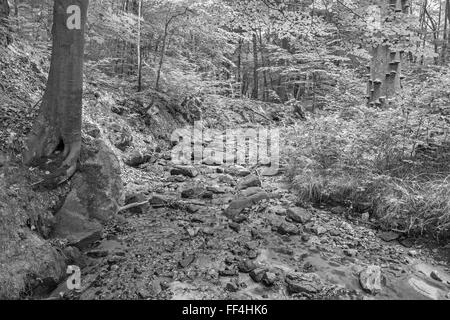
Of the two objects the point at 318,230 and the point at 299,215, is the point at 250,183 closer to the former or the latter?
the point at 299,215

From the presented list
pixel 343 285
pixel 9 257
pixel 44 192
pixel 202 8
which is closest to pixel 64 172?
pixel 44 192

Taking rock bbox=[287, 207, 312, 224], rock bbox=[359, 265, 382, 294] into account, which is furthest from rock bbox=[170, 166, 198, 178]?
rock bbox=[359, 265, 382, 294]

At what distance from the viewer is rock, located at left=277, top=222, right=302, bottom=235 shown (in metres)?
4.93

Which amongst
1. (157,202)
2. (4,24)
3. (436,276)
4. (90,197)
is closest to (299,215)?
(436,276)

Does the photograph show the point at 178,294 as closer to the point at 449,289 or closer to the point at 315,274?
the point at 315,274

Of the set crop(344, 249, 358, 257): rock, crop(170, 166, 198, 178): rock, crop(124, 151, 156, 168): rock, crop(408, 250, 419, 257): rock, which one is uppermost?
crop(124, 151, 156, 168): rock

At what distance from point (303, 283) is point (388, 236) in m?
1.88

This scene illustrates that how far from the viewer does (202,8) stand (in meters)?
9.52

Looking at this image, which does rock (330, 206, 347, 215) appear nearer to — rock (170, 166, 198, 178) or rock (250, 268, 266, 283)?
rock (250, 268, 266, 283)

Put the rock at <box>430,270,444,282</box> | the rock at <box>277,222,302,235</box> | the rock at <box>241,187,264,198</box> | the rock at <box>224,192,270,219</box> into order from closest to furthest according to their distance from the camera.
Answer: the rock at <box>430,270,444,282</box> → the rock at <box>277,222,302,235</box> → the rock at <box>224,192,270,219</box> → the rock at <box>241,187,264,198</box>

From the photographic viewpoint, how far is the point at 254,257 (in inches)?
168

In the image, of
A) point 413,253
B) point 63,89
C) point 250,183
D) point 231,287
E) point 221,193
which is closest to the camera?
point 231,287

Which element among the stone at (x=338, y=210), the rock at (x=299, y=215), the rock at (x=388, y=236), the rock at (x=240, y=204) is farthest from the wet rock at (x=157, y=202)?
the rock at (x=388, y=236)

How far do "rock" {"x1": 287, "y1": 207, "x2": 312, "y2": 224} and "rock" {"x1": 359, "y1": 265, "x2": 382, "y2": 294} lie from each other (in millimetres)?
1347
